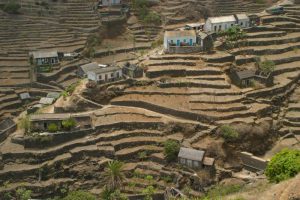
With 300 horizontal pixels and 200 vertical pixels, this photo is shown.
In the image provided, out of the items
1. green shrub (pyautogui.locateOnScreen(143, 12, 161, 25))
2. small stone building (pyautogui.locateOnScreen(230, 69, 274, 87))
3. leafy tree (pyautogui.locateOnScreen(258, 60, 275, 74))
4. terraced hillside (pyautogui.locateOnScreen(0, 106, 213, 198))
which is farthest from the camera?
green shrub (pyautogui.locateOnScreen(143, 12, 161, 25))

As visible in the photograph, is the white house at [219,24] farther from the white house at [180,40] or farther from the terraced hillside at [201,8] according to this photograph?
the terraced hillside at [201,8]

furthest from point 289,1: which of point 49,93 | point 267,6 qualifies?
point 49,93

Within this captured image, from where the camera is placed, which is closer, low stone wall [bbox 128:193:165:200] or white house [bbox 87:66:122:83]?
low stone wall [bbox 128:193:165:200]

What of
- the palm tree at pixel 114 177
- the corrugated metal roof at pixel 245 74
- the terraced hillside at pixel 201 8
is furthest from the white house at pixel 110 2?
the palm tree at pixel 114 177

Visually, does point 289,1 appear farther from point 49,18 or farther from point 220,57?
point 49,18

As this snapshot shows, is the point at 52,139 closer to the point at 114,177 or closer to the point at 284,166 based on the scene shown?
the point at 114,177

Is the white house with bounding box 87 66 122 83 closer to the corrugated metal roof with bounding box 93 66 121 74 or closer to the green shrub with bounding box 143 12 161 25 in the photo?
the corrugated metal roof with bounding box 93 66 121 74

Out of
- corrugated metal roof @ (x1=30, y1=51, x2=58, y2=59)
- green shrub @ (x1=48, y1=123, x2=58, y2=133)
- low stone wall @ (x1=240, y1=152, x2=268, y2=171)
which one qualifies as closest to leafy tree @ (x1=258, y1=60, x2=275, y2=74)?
low stone wall @ (x1=240, y1=152, x2=268, y2=171)
